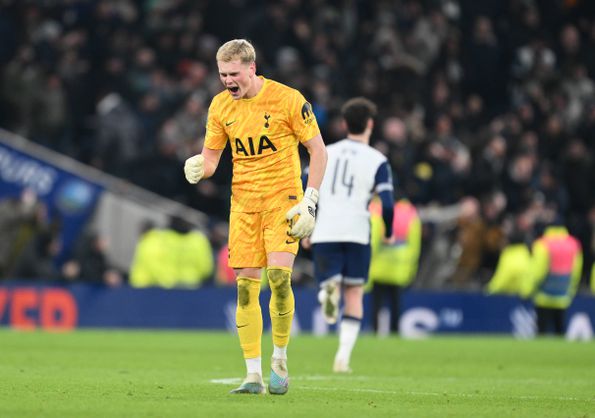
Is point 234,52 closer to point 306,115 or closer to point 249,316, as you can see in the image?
point 306,115

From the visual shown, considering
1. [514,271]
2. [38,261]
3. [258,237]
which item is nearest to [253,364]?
[258,237]

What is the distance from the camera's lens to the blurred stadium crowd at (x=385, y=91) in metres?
22.7

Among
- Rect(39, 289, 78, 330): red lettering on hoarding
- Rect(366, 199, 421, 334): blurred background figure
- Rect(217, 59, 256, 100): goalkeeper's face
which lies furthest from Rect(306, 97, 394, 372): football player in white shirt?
Rect(39, 289, 78, 330): red lettering on hoarding

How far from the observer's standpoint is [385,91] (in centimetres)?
2462

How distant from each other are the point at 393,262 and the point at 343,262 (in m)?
6.38

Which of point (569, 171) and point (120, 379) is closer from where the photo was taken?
point (120, 379)

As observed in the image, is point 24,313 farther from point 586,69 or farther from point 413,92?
point 586,69

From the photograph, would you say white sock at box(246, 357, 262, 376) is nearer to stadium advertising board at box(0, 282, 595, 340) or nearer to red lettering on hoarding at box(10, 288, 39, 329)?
stadium advertising board at box(0, 282, 595, 340)

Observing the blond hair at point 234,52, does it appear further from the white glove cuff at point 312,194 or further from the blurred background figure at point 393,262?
the blurred background figure at point 393,262

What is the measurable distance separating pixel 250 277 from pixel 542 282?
12.8m

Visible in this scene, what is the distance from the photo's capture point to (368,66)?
24984 mm

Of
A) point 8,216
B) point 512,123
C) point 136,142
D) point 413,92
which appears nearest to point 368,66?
point 413,92

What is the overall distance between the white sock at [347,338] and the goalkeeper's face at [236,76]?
3795 millimetres

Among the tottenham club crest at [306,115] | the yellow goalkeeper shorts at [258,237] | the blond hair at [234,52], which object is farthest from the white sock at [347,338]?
the blond hair at [234,52]
